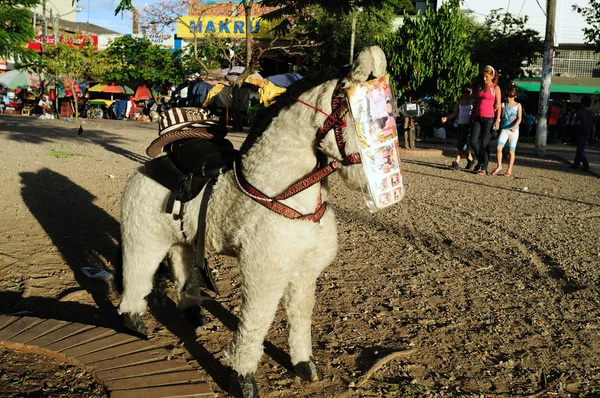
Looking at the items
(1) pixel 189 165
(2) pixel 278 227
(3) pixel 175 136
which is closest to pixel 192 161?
(1) pixel 189 165

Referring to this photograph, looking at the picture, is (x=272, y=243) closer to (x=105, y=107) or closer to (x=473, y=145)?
(x=473, y=145)

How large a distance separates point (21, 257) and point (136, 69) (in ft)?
104

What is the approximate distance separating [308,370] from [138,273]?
1.28m

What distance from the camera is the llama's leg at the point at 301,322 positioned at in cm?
338

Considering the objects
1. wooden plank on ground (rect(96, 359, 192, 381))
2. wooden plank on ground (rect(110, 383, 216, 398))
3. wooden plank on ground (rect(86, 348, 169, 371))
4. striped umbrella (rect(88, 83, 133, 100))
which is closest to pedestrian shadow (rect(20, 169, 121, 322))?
wooden plank on ground (rect(86, 348, 169, 371))

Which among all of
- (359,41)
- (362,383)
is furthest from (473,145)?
(359,41)

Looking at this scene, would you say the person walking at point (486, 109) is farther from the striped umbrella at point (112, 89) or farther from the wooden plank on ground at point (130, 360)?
the striped umbrella at point (112, 89)

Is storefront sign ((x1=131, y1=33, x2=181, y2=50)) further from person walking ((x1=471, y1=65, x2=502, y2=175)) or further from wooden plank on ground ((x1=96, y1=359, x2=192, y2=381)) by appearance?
wooden plank on ground ((x1=96, y1=359, x2=192, y2=381))

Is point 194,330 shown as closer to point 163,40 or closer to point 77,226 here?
point 77,226

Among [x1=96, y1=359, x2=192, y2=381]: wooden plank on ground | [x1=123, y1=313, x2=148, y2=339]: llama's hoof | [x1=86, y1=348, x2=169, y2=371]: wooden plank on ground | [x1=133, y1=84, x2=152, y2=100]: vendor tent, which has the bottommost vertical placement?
[x1=123, y1=313, x2=148, y2=339]: llama's hoof

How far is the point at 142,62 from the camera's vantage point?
1409 inches

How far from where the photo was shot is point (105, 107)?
116 feet

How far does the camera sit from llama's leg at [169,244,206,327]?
171 inches

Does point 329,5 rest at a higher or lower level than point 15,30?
lower
